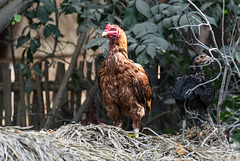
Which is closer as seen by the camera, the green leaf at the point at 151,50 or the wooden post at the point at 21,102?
the green leaf at the point at 151,50

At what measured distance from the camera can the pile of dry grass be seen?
2.10 m

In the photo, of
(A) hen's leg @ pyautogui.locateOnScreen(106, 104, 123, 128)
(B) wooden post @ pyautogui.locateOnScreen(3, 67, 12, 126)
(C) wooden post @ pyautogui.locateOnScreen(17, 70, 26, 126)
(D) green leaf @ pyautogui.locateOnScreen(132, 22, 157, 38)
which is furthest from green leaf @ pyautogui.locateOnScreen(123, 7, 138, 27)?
(B) wooden post @ pyautogui.locateOnScreen(3, 67, 12, 126)

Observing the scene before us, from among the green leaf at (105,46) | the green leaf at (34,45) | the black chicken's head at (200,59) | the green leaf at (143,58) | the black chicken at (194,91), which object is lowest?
the black chicken at (194,91)

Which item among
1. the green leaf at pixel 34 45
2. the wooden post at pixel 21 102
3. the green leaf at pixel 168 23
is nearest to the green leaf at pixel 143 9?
the green leaf at pixel 168 23

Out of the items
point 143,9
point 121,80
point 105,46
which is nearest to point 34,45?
point 105,46

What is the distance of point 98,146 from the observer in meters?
2.55

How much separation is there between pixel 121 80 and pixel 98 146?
39.3 inches

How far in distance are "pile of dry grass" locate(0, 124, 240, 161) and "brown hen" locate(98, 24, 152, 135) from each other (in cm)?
57

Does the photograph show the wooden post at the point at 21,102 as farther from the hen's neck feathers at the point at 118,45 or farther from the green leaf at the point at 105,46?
the hen's neck feathers at the point at 118,45

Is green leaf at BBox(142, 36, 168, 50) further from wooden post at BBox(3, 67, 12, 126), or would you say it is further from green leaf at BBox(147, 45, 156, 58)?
wooden post at BBox(3, 67, 12, 126)

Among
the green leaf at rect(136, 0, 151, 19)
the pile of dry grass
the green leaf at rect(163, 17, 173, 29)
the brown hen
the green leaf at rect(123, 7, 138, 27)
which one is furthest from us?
the green leaf at rect(123, 7, 138, 27)

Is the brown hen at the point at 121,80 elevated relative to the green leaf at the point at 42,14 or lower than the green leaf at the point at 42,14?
lower

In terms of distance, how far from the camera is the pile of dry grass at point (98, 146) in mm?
2102

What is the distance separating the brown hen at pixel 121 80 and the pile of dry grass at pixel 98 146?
57cm
